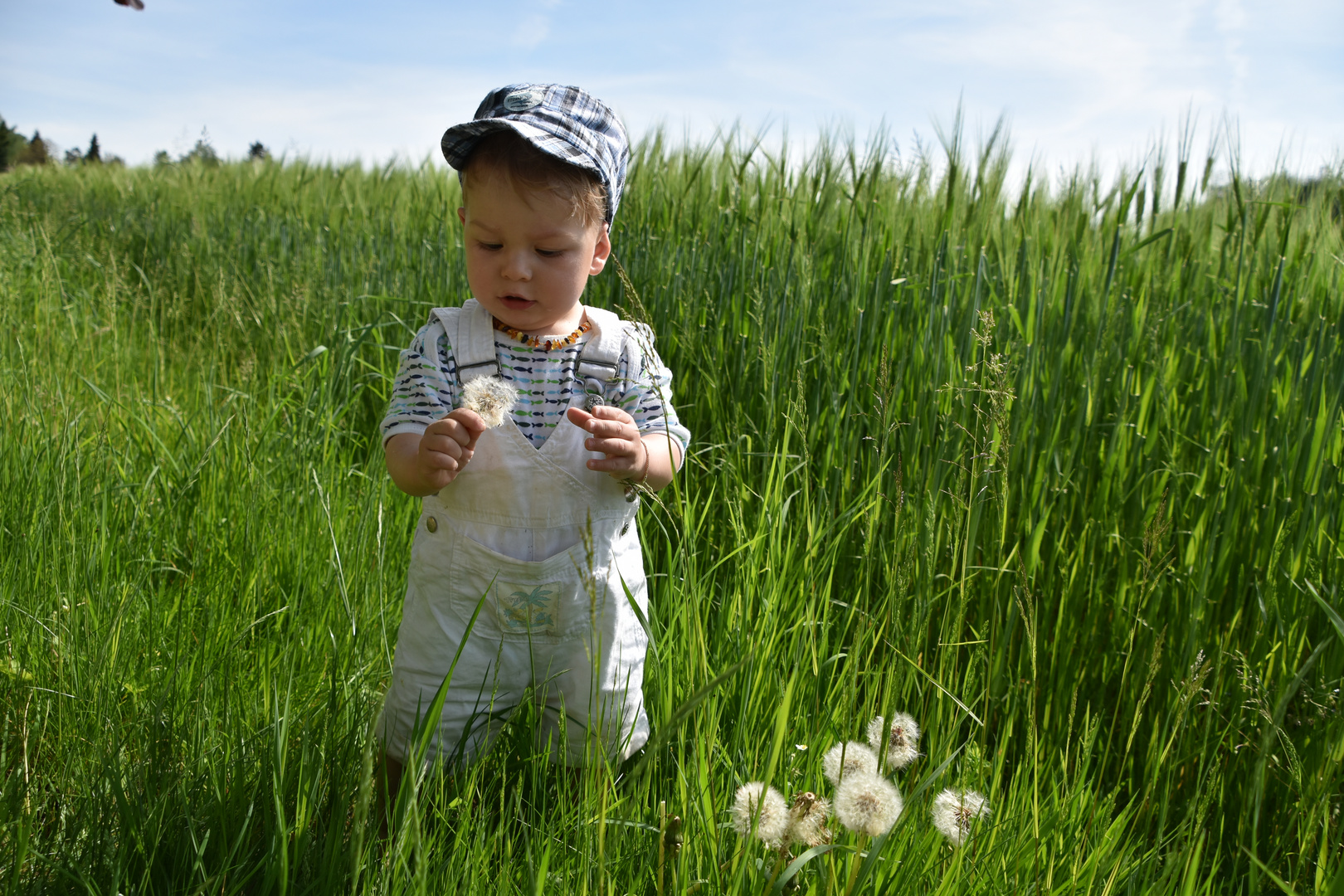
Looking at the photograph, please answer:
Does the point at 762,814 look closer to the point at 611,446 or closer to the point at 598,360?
the point at 611,446

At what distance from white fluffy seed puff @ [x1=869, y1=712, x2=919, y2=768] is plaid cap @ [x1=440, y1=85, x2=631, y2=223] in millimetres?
881

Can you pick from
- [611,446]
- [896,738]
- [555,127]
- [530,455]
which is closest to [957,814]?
[896,738]

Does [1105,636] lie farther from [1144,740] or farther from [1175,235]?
[1175,235]

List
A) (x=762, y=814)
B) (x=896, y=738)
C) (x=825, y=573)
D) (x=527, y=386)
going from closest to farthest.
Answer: (x=762, y=814)
(x=896, y=738)
(x=527, y=386)
(x=825, y=573)

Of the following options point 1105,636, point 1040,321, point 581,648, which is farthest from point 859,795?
point 1040,321

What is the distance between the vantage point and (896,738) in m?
1.04

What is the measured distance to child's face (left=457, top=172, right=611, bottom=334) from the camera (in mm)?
1294

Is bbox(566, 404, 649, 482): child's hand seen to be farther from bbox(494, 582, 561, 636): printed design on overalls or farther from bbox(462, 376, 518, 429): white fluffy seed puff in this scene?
bbox(494, 582, 561, 636): printed design on overalls

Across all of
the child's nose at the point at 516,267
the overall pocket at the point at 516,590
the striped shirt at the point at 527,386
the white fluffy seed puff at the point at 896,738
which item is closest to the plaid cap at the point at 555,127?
the child's nose at the point at 516,267

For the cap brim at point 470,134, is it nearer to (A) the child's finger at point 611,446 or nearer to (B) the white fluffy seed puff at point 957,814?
(A) the child's finger at point 611,446

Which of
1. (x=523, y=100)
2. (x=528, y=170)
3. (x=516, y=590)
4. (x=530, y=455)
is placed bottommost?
(x=516, y=590)

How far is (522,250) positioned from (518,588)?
508mm

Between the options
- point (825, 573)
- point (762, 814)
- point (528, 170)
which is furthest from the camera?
point (825, 573)

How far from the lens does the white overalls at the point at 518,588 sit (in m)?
1.34
